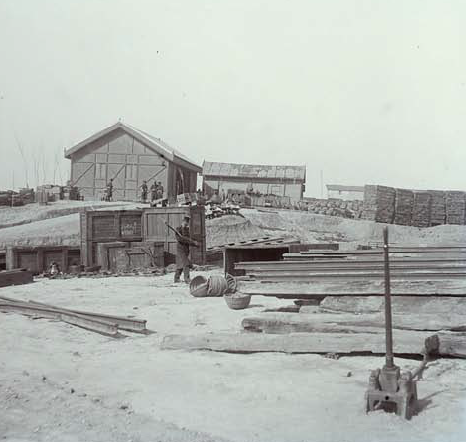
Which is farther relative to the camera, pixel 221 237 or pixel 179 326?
pixel 221 237

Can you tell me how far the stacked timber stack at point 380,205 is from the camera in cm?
3047

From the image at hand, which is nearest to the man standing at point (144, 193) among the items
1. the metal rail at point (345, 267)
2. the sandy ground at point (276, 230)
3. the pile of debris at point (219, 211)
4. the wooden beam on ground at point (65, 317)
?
the sandy ground at point (276, 230)

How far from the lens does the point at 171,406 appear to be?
4.23 meters

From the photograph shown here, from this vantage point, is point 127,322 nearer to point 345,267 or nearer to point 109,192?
point 345,267

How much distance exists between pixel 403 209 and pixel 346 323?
26303 mm

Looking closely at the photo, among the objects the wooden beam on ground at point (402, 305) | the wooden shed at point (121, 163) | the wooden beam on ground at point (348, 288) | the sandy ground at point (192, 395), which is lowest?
the sandy ground at point (192, 395)

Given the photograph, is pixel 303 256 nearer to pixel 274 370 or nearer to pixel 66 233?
pixel 274 370

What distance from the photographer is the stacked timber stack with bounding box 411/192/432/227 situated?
31.1 meters

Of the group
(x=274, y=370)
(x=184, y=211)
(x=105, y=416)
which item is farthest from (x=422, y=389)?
(x=184, y=211)

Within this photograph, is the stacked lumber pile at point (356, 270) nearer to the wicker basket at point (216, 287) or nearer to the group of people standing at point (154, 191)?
the wicker basket at point (216, 287)

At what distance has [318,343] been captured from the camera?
5520 mm

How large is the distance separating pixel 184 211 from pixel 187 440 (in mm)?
13137

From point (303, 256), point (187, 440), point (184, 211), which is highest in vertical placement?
point (184, 211)

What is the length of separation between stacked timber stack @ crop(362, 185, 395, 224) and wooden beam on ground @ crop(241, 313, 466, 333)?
2493 centimetres
